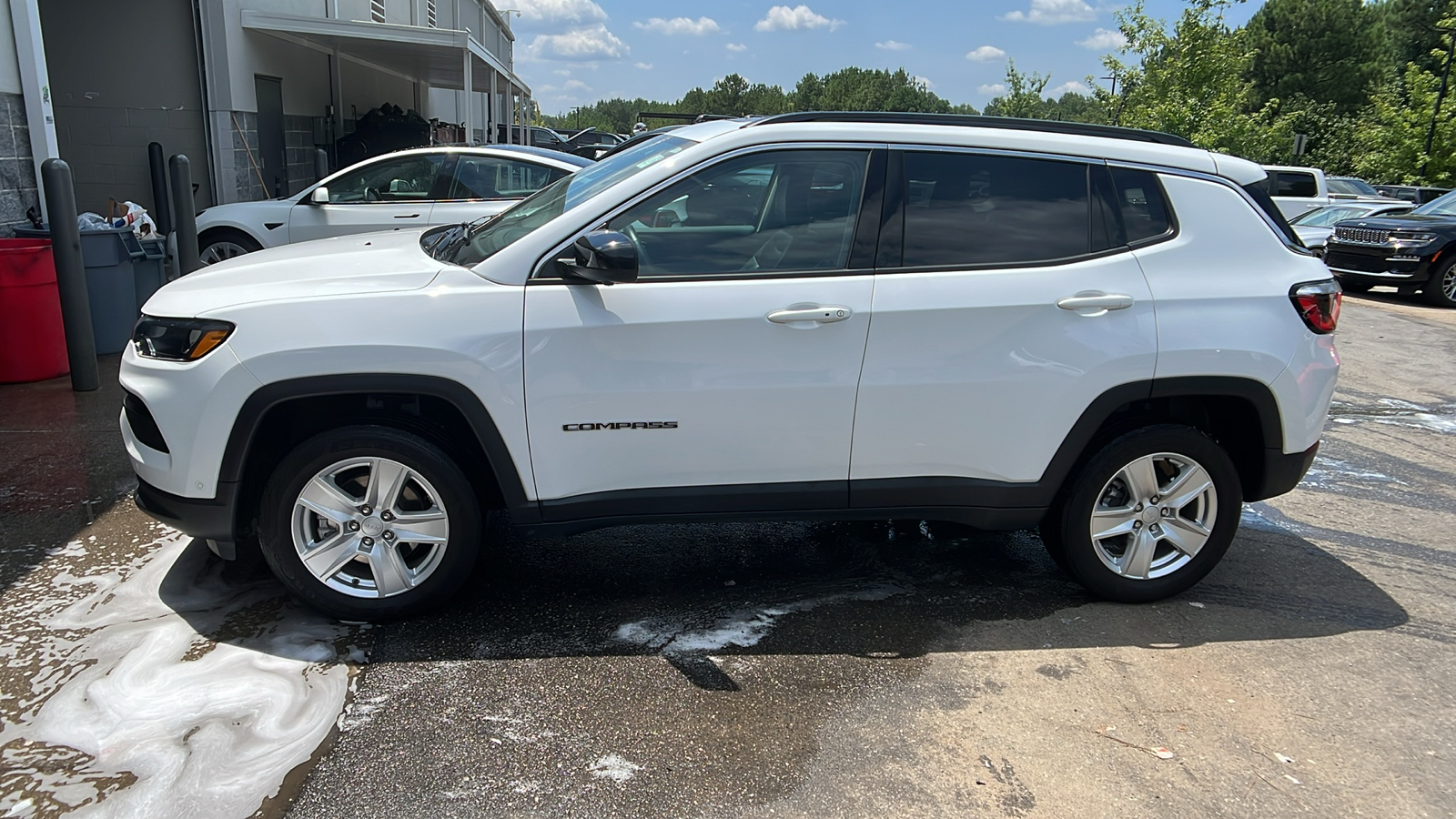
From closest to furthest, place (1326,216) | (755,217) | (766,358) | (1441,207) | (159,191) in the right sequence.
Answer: (766,358) < (755,217) < (159,191) < (1441,207) < (1326,216)

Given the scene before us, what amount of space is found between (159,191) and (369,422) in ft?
30.6

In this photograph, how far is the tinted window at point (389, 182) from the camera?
960cm

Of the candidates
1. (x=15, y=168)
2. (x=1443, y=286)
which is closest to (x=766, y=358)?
(x=15, y=168)

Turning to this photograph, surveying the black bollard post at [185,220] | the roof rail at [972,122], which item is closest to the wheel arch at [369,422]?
the roof rail at [972,122]

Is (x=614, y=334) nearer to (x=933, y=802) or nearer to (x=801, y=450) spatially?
(x=801, y=450)

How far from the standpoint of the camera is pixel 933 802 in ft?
9.76

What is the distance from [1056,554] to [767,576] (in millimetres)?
1256

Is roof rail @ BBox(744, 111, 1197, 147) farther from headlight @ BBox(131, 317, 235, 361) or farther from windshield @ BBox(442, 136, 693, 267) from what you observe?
headlight @ BBox(131, 317, 235, 361)

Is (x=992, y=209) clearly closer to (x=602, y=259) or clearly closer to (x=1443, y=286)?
(x=602, y=259)

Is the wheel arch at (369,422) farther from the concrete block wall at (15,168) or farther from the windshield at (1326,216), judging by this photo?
the windshield at (1326,216)

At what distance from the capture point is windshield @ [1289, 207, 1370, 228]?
58.5 ft

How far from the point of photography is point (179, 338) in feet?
11.8

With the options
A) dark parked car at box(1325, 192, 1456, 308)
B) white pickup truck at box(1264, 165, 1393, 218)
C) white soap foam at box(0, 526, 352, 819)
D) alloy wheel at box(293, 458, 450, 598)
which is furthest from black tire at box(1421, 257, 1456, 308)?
white soap foam at box(0, 526, 352, 819)

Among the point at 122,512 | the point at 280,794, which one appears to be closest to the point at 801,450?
the point at 280,794
